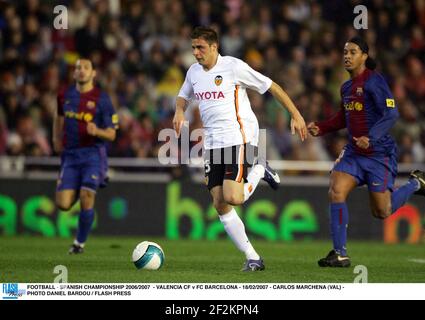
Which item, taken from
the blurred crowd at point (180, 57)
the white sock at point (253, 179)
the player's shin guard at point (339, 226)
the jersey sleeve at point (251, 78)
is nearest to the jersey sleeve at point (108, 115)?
the white sock at point (253, 179)

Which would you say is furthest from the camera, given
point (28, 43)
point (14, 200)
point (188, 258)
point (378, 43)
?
point (378, 43)

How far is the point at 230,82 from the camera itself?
32.6ft

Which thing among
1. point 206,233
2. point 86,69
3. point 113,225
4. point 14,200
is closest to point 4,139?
point 14,200

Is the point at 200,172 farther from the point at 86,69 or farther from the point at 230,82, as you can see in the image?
the point at 230,82

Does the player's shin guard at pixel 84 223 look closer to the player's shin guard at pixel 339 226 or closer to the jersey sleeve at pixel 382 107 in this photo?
the player's shin guard at pixel 339 226

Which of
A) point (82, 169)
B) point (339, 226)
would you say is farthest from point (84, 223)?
point (339, 226)

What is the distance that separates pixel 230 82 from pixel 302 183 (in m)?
6.29

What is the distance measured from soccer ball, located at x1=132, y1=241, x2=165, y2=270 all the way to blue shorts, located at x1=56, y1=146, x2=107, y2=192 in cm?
254

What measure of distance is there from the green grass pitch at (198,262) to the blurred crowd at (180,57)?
7.37ft

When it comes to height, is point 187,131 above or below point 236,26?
below

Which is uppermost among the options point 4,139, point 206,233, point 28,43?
point 28,43

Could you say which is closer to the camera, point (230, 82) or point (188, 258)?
Result: point (230, 82)

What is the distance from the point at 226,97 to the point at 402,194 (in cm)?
237

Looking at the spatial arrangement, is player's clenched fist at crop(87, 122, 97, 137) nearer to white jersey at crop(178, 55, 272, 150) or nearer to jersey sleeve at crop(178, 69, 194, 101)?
jersey sleeve at crop(178, 69, 194, 101)
